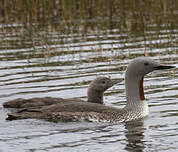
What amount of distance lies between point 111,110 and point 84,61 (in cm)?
508

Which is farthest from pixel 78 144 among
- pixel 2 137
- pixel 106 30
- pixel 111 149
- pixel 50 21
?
pixel 50 21

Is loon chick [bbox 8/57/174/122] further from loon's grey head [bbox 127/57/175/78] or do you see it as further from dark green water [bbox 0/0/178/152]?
dark green water [bbox 0/0/178/152]

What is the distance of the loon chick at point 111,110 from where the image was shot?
11.3 m

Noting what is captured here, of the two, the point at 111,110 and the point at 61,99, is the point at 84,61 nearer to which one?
the point at 61,99

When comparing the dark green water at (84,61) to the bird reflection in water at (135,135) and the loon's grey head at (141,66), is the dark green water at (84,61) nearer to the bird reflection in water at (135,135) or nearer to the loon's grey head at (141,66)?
the bird reflection in water at (135,135)

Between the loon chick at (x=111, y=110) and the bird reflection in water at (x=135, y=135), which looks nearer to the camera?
the bird reflection in water at (x=135, y=135)

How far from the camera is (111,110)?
1141 centimetres

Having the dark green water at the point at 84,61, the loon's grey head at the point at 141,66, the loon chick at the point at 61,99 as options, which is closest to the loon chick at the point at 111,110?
the loon's grey head at the point at 141,66

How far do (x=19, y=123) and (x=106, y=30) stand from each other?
10101 millimetres

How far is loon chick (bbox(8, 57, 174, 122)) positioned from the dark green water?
0.70ft

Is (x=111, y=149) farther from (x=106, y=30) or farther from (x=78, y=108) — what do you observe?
(x=106, y=30)

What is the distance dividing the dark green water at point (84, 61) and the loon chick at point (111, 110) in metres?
0.21

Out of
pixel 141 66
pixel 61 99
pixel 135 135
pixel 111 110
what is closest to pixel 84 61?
pixel 61 99

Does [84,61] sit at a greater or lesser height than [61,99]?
greater
